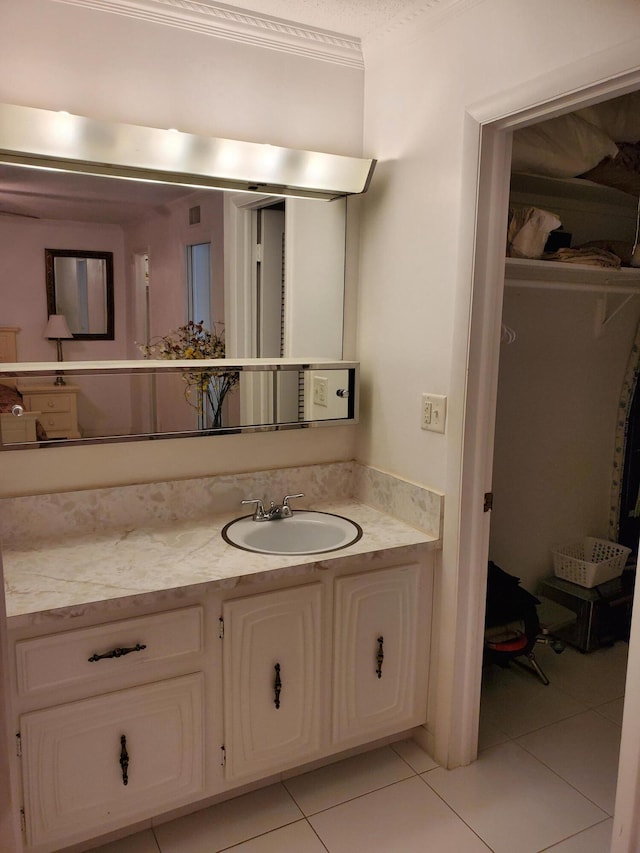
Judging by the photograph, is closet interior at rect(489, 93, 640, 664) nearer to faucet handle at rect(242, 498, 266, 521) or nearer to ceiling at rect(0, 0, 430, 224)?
ceiling at rect(0, 0, 430, 224)

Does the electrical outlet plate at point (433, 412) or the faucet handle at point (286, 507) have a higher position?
the electrical outlet plate at point (433, 412)

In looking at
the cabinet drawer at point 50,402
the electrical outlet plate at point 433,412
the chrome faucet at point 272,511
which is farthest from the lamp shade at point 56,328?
the electrical outlet plate at point 433,412

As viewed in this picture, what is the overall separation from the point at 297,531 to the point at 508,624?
0.99 meters

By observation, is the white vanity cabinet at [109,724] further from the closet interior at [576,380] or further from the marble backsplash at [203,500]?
the closet interior at [576,380]

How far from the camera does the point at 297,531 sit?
220 centimetres

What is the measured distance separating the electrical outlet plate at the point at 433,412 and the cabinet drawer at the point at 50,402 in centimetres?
108

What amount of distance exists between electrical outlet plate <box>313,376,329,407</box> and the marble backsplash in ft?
0.80

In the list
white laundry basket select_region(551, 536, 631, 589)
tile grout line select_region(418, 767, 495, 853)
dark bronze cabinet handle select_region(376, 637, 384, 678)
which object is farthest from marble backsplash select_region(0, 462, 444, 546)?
white laundry basket select_region(551, 536, 631, 589)

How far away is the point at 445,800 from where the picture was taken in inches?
78.1

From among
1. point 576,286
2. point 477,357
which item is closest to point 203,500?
point 477,357

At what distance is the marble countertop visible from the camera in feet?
5.28

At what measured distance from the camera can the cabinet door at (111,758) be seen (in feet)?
5.22

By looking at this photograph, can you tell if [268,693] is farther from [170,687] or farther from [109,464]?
[109,464]

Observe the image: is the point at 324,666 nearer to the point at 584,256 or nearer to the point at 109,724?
the point at 109,724
